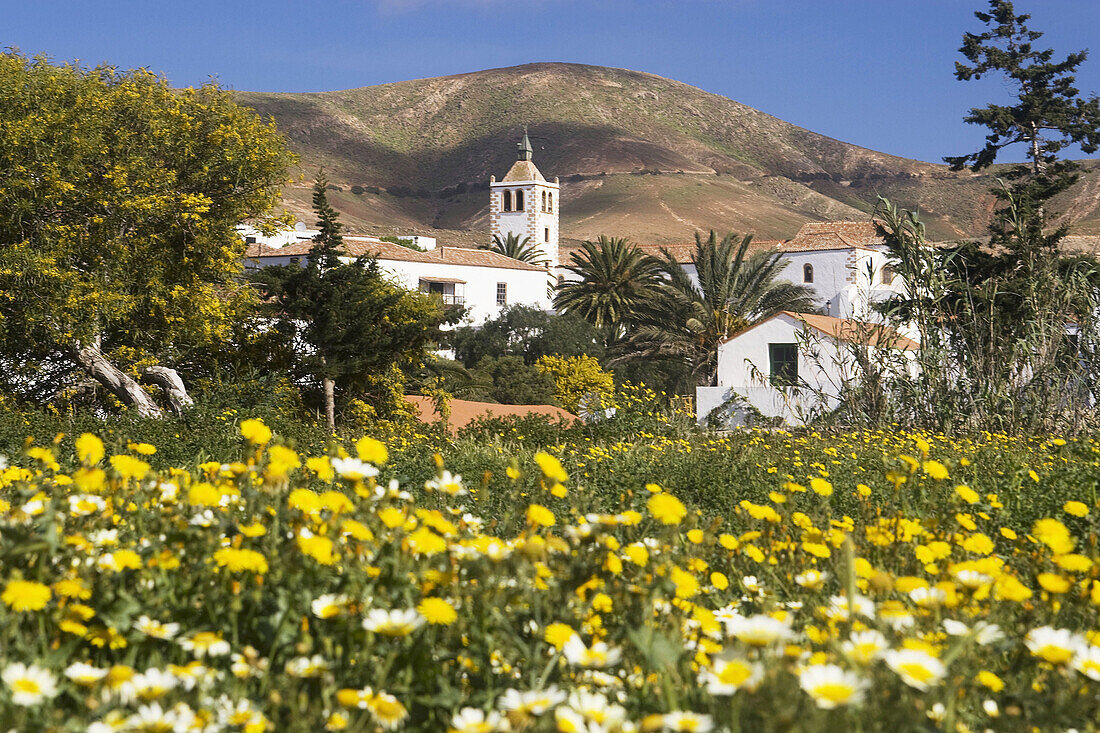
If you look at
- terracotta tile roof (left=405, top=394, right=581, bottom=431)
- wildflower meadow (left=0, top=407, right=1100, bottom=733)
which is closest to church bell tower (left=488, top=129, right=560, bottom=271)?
terracotta tile roof (left=405, top=394, right=581, bottom=431)

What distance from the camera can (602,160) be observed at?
141m

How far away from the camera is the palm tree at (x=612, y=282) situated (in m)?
45.5

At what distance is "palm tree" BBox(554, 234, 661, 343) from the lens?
45531mm

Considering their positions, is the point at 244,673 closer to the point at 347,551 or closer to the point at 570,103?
the point at 347,551

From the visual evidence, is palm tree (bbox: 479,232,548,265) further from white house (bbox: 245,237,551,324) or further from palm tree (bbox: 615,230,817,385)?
palm tree (bbox: 615,230,817,385)

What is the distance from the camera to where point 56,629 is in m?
2.10

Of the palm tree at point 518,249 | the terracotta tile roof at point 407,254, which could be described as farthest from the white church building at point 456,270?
the palm tree at point 518,249

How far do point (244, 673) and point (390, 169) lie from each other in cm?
14878

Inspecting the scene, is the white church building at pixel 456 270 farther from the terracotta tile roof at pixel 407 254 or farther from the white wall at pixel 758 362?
the white wall at pixel 758 362

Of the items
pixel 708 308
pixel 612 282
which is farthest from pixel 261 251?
pixel 708 308

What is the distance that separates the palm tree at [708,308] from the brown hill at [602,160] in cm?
6317

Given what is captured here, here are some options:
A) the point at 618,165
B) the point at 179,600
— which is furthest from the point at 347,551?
the point at 618,165

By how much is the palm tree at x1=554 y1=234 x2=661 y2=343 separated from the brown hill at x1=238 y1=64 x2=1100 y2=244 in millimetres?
53503

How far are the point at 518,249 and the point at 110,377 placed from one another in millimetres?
47292
